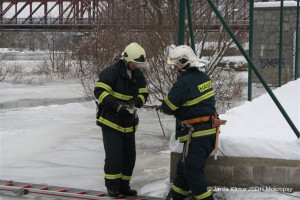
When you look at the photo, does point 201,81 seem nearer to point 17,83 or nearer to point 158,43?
point 158,43

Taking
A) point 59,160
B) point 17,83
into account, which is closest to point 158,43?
point 59,160

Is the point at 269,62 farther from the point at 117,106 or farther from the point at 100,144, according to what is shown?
the point at 117,106

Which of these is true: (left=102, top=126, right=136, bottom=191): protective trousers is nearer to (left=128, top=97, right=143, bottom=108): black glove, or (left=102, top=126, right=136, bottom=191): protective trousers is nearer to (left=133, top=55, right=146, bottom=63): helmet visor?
(left=128, top=97, right=143, bottom=108): black glove

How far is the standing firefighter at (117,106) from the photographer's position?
16.9ft

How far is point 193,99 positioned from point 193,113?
0.45ft

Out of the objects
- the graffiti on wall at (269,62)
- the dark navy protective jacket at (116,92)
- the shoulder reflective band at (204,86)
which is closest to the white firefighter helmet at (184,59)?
the shoulder reflective band at (204,86)

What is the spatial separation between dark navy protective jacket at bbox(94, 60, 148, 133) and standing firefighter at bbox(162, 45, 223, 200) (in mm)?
641

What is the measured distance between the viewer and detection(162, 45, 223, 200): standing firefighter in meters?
4.63

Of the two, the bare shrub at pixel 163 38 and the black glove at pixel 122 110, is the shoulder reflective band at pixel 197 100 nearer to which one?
the black glove at pixel 122 110

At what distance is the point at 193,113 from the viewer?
4719mm

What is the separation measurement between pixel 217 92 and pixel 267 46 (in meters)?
8.47

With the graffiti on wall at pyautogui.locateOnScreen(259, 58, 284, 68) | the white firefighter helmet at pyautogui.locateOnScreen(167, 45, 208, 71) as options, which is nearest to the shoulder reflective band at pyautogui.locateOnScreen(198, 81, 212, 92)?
the white firefighter helmet at pyautogui.locateOnScreen(167, 45, 208, 71)

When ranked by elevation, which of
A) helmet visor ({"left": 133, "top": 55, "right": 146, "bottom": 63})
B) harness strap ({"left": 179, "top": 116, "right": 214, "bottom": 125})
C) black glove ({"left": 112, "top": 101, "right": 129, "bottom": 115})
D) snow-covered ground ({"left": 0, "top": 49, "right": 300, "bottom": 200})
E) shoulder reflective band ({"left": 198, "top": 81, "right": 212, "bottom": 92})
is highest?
helmet visor ({"left": 133, "top": 55, "right": 146, "bottom": 63})

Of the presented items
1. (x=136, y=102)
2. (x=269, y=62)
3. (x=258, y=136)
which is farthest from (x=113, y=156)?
(x=269, y=62)
